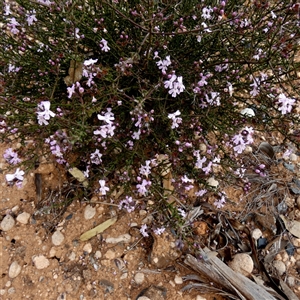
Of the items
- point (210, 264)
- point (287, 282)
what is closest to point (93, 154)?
point (210, 264)

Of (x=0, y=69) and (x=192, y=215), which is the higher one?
(x=0, y=69)

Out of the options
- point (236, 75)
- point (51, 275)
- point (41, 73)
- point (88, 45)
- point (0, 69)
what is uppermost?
point (236, 75)

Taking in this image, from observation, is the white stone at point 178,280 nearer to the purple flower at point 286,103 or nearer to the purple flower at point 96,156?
the purple flower at point 96,156

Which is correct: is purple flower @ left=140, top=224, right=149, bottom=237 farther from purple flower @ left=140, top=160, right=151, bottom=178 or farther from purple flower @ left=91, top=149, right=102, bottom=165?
purple flower @ left=91, top=149, right=102, bottom=165

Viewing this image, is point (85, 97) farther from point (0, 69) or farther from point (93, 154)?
point (0, 69)

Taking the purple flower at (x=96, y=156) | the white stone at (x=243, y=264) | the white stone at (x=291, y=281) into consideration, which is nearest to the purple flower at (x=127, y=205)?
the purple flower at (x=96, y=156)

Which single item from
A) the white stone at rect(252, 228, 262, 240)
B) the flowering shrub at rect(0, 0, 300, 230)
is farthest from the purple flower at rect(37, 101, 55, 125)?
the white stone at rect(252, 228, 262, 240)


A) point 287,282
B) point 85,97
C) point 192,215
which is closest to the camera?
point 85,97
